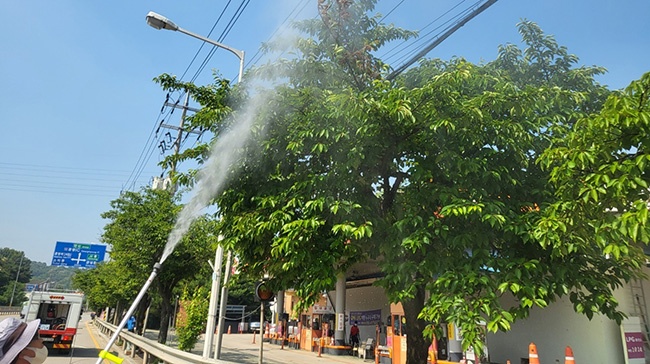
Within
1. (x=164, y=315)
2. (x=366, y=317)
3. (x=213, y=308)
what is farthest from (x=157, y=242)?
(x=366, y=317)

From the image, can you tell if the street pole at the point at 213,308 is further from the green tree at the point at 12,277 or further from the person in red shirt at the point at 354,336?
the green tree at the point at 12,277

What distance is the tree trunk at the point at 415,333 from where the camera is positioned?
242 inches

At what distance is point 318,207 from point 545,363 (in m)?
13.4

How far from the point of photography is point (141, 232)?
16.4 m

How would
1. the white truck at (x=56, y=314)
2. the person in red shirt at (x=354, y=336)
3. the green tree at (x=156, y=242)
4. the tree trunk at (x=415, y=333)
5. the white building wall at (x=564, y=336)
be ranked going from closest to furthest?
the tree trunk at (x=415, y=333) → the white building wall at (x=564, y=336) → the green tree at (x=156, y=242) → the white truck at (x=56, y=314) → the person in red shirt at (x=354, y=336)

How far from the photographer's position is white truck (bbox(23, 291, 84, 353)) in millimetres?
18516

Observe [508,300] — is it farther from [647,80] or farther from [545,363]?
[647,80]

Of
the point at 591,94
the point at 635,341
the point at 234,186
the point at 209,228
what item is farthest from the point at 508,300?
the point at 209,228

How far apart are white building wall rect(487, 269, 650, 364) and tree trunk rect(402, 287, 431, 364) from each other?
9371mm

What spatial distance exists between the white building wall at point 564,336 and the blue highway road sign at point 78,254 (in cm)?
2699

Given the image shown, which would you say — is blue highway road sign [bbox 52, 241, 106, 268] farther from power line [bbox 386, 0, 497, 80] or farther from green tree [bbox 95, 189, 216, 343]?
power line [bbox 386, 0, 497, 80]

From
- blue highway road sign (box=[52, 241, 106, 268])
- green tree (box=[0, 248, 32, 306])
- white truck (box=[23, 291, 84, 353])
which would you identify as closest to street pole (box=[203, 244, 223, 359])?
white truck (box=[23, 291, 84, 353])

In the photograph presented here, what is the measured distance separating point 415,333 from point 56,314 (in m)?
21.3

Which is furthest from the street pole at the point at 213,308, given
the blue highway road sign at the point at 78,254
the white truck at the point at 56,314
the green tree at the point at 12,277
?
the green tree at the point at 12,277
